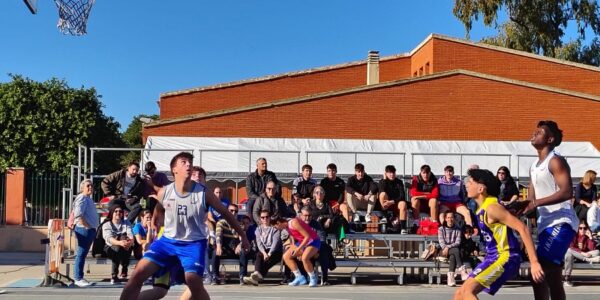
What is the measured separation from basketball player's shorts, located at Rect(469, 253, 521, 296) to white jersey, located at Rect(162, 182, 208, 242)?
267 centimetres

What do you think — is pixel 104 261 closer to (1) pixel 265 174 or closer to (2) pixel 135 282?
(1) pixel 265 174

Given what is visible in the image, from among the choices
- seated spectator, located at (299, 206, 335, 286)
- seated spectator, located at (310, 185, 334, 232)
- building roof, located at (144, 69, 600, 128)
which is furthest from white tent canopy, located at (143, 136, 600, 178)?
seated spectator, located at (299, 206, 335, 286)

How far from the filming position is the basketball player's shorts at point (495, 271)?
7.34 m

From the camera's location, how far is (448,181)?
17531 mm

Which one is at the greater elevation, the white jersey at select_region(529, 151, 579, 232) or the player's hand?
the white jersey at select_region(529, 151, 579, 232)

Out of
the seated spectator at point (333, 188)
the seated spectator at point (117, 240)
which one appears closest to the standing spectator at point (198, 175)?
→ the seated spectator at point (117, 240)

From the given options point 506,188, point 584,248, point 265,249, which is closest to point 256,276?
point 265,249

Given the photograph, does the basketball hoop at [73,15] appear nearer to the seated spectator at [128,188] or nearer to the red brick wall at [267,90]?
the seated spectator at [128,188]

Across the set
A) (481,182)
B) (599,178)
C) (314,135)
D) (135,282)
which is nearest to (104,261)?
(135,282)

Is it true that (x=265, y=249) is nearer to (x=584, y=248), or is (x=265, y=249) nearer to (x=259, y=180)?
(x=259, y=180)

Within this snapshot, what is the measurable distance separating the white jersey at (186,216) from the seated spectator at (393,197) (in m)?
9.12

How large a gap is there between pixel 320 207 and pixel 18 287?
571 centimetres

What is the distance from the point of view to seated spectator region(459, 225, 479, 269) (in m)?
15.8

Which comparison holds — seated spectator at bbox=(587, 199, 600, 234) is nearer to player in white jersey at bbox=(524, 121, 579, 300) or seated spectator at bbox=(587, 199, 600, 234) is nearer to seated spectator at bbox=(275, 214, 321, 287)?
seated spectator at bbox=(275, 214, 321, 287)
